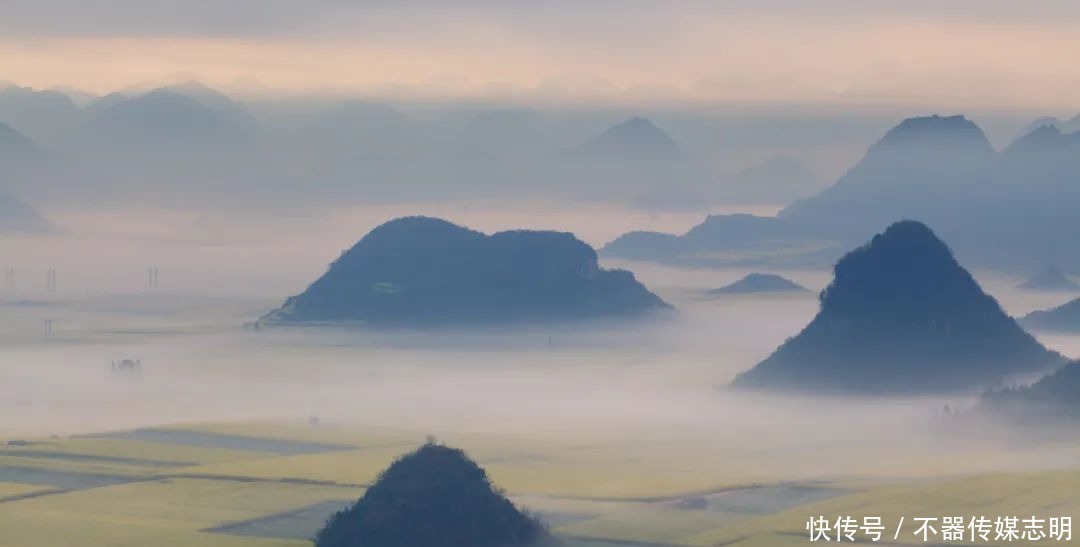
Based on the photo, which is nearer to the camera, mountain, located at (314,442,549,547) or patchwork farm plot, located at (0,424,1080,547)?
mountain, located at (314,442,549,547)

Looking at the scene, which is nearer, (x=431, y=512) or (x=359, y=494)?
Result: (x=431, y=512)

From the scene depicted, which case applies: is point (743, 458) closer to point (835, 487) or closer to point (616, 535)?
point (835, 487)

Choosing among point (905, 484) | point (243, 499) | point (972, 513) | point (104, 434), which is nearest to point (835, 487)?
point (905, 484)

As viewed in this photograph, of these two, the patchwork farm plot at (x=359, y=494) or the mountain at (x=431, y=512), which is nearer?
the mountain at (x=431, y=512)

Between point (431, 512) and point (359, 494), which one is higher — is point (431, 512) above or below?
below
